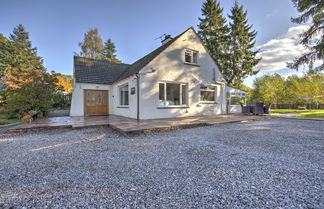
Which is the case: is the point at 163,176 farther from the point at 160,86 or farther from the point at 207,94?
the point at 207,94

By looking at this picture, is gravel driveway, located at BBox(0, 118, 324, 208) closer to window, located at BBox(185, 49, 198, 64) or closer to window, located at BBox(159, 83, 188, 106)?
window, located at BBox(159, 83, 188, 106)

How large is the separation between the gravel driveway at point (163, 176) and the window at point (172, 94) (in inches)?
198

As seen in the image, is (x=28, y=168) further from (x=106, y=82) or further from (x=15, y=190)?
(x=106, y=82)

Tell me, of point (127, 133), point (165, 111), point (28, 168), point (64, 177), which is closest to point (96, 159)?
point (64, 177)

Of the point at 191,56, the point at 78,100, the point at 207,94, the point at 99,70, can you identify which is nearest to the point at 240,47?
the point at 207,94

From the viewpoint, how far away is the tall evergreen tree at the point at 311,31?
36.1 ft

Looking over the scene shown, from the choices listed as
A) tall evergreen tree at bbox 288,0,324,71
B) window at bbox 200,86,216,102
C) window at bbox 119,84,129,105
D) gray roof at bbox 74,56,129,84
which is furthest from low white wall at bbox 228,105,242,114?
gray roof at bbox 74,56,129,84

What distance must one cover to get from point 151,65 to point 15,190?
740cm

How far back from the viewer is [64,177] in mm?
2324

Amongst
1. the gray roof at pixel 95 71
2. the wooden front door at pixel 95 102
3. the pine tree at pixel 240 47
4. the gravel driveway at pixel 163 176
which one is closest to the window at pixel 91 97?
the wooden front door at pixel 95 102

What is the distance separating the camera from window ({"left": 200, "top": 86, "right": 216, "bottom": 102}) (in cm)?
1045

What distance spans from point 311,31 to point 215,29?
10894 mm

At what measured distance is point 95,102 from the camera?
10914 mm

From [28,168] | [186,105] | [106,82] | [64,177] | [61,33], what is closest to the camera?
[64,177]
